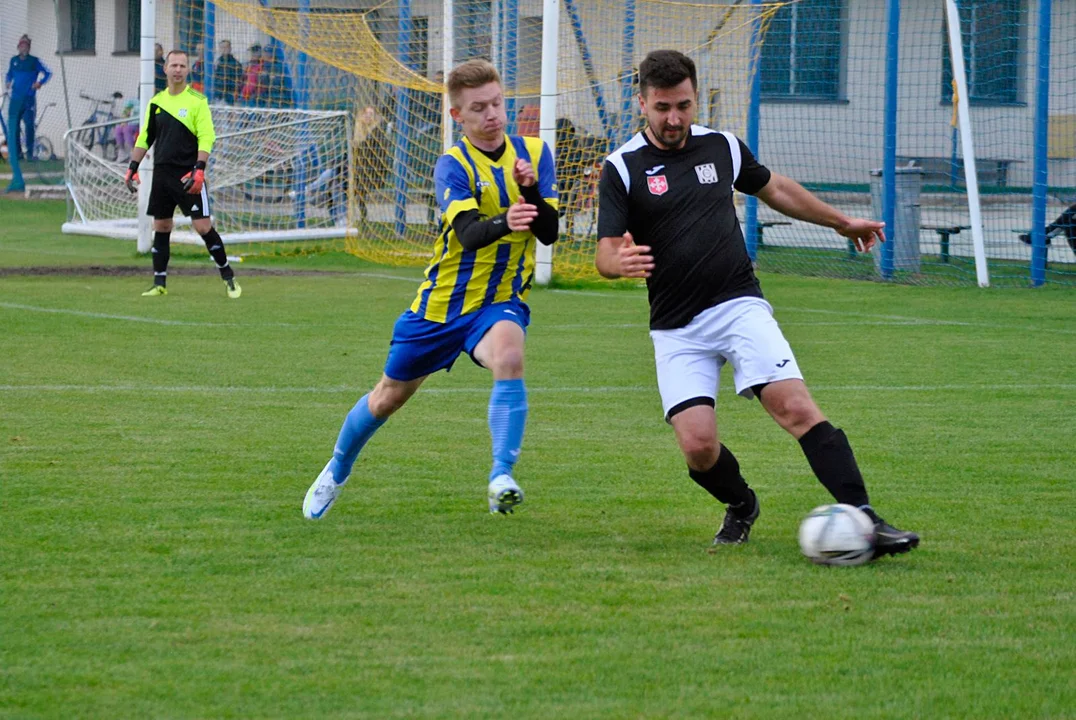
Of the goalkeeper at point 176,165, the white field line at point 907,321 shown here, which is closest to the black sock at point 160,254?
the goalkeeper at point 176,165

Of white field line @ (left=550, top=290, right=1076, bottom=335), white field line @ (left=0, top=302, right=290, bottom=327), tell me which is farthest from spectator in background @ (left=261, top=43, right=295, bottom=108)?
white field line @ (left=550, top=290, right=1076, bottom=335)

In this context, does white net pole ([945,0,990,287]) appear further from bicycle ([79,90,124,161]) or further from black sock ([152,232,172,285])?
bicycle ([79,90,124,161])

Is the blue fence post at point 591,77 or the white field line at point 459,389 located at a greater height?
the blue fence post at point 591,77

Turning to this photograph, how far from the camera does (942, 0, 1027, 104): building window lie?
19.1 metres

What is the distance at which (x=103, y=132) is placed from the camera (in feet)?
96.0

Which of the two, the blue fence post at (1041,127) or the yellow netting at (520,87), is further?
the yellow netting at (520,87)

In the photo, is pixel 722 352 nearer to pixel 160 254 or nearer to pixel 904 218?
pixel 160 254

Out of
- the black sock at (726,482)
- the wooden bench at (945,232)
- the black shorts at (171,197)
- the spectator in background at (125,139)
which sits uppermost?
the spectator in background at (125,139)

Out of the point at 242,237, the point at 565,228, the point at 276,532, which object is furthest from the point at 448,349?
the point at 242,237

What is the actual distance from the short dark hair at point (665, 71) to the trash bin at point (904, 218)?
11.0 m

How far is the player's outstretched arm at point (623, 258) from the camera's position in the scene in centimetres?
483

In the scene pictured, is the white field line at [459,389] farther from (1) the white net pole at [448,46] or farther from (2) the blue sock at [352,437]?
(1) the white net pole at [448,46]

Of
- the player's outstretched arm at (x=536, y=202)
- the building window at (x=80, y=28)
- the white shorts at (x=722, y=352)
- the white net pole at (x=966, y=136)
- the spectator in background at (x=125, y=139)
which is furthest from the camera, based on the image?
the building window at (x=80, y=28)

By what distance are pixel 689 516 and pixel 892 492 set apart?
0.89 meters
